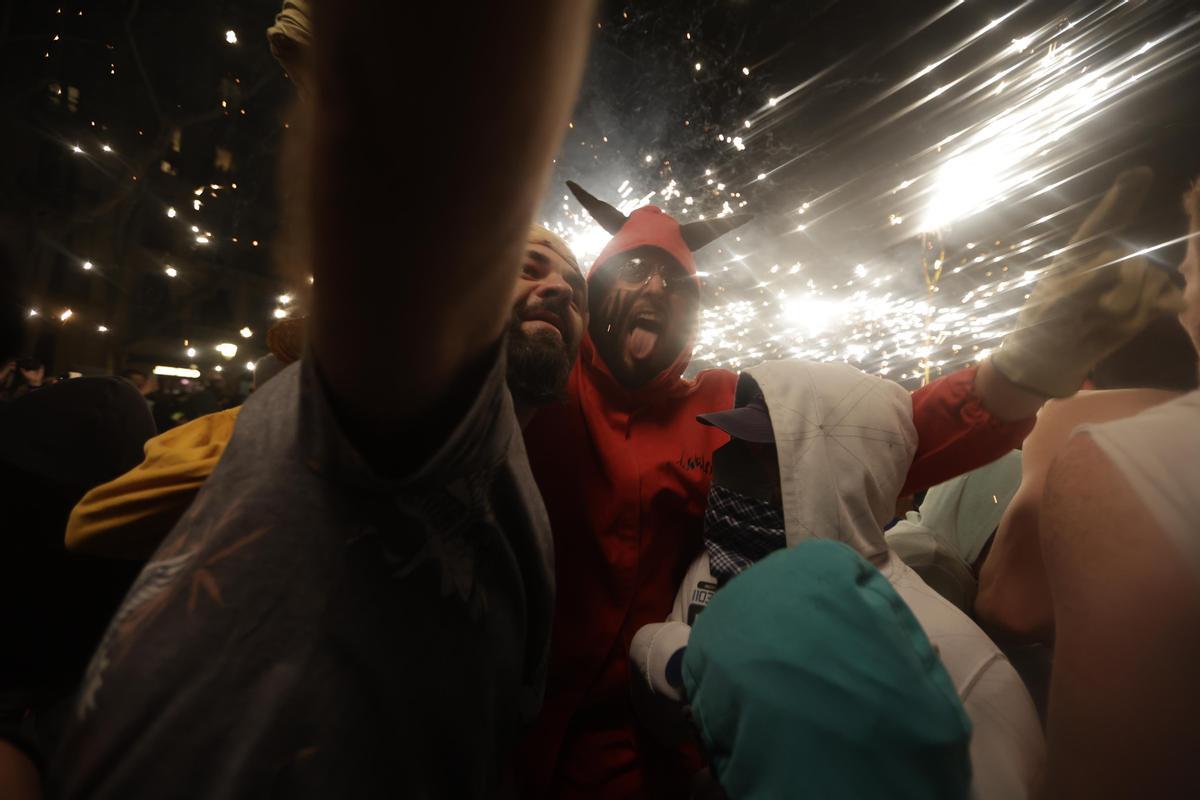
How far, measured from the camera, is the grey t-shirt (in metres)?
0.41

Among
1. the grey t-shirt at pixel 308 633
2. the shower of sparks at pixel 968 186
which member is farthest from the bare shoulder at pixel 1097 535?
the grey t-shirt at pixel 308 633

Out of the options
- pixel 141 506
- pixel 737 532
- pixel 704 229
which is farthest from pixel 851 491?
pixel 141 506

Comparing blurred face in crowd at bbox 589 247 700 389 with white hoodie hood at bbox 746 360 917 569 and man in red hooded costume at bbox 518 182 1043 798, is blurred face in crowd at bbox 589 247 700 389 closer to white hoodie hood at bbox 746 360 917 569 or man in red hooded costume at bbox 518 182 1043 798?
man in red hooded costume at bbox 518 182 1043 798

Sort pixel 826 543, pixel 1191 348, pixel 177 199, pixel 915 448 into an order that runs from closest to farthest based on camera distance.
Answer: pixel 1191 348
pixel 826 543
pixel 915 448
pixel 177 199

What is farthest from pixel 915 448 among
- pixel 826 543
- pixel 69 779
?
pixel 69 779

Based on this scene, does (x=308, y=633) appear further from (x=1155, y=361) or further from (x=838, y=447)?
(x=838, y=447)

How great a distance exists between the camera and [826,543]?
679 millimetres

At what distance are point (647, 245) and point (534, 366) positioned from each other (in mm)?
837

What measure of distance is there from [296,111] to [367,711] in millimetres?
687

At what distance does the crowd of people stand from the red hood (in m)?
0.63

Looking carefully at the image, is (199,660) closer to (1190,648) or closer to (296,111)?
(296,111)

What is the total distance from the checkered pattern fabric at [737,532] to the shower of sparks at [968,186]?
75 cm

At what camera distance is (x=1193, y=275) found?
47 centimetres

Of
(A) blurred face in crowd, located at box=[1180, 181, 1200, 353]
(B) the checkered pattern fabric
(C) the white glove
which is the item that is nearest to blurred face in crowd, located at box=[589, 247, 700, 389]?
(B) the checkered pattern fabric
